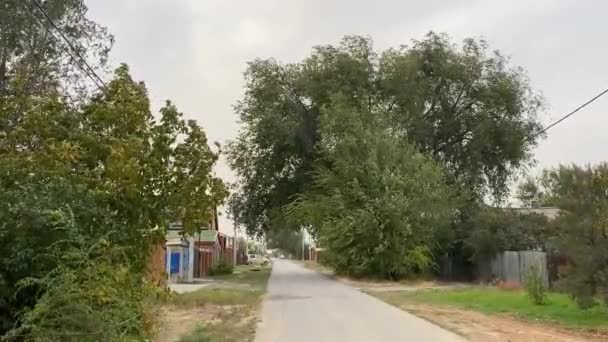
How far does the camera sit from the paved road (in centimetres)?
1339

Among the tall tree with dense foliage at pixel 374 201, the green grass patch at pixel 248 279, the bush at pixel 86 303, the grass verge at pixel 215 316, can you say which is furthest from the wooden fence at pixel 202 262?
the bush at pixel 86 303

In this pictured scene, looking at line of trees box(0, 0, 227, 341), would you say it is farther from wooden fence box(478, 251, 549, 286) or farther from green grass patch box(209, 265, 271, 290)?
wooden fence box(478, 251, 549, 286)

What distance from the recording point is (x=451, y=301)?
23.3 meters

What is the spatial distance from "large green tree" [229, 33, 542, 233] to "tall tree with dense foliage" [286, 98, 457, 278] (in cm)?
265

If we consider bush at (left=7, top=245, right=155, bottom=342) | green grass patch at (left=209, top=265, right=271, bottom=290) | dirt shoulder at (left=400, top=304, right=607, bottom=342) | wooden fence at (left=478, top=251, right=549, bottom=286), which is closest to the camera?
bush at (left=7, top=245, right=155, bottom=342)

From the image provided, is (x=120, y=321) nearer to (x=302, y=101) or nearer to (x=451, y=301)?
(x=451, y=301)

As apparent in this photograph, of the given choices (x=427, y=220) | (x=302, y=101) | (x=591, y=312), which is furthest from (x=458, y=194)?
(x=591, y=312)

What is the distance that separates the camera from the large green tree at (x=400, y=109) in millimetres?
43219

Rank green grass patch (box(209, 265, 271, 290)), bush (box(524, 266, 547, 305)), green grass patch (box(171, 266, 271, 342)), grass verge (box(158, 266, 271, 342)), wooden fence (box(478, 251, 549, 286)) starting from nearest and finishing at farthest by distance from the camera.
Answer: green grass patch (box(171, 266, 271, 342)) < grass verge (box(158, 266, 271, 342)) < bush (box(524, 266, 547, 305)) < wooden fence (box(478, 251, 549, 286)) < green grass patch (box(209, 265, 271, 290))

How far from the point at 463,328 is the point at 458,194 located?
2861 cm

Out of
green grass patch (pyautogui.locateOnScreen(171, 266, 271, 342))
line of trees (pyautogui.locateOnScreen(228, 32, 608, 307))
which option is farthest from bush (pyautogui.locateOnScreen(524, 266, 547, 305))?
line of trees (pyautogui.locateOnScreen(228, 32, 608, 307))

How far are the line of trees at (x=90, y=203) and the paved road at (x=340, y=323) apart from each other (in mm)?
3628

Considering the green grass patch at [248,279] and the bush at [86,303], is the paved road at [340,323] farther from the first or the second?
the green grass patch at [248,279]

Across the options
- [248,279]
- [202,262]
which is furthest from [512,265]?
[202,262]
